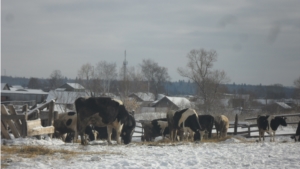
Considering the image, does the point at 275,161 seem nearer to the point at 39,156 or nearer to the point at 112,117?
the point at 39,156

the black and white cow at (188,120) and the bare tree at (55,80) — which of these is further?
the bare tree at (55,80)

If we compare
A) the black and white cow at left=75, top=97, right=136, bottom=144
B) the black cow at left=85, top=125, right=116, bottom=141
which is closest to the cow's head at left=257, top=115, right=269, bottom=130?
the black cow at left=85, top=125, right=116, bottom=141

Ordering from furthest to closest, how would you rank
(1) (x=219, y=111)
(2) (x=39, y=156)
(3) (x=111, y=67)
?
(3) (x=111, y=67) → (1) (x=219, y=111) → (2) (x=39, y=156)

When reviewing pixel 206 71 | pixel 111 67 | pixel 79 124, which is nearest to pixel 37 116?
pixel 79 124

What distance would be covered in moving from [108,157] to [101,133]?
40.1 ft

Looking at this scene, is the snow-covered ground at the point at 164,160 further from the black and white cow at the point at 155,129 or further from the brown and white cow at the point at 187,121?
the black and white cow at the point at 155,129

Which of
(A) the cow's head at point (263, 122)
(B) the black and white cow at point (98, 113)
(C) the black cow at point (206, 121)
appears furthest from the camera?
(C) the black cow at point (206, 121)

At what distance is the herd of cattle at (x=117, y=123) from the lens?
698 inches

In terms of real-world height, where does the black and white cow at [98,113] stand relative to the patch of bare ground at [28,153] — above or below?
above

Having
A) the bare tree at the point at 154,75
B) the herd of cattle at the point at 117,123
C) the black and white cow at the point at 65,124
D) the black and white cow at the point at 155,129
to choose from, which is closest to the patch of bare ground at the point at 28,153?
the herd of cattle at the point at 117,123

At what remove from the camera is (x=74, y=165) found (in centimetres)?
1015

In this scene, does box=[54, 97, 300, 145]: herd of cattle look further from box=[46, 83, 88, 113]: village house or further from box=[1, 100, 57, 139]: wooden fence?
box=[46, 83, 88, 113]: village house

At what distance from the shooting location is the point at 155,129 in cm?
2889

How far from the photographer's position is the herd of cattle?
698 inches
